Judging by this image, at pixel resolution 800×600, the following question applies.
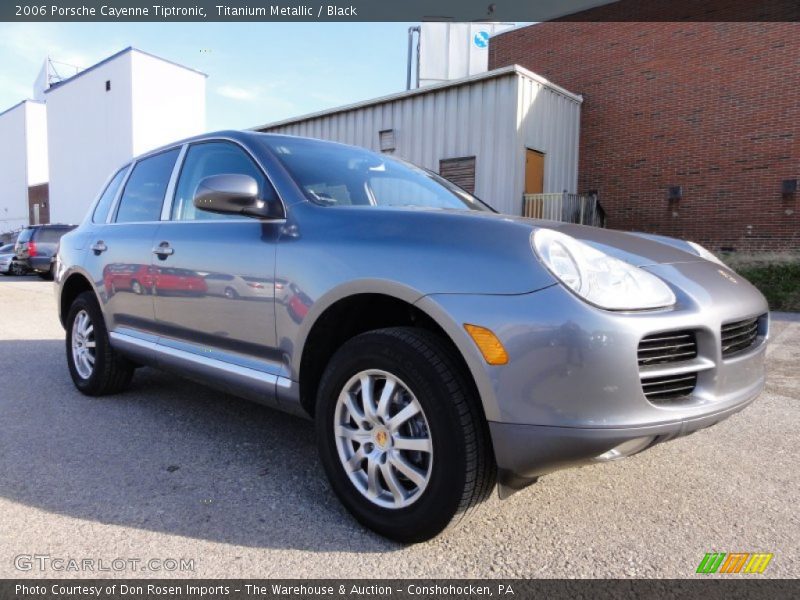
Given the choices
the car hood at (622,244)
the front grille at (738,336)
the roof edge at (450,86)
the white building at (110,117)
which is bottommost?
the front grille at (738,336)

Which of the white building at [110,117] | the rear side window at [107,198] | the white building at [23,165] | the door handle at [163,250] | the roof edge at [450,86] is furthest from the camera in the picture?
the white building at [23,165]

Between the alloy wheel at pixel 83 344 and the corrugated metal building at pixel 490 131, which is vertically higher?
the corrugated metal building at pixel 490 131

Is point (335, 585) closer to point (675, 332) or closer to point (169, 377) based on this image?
point (675, 332)

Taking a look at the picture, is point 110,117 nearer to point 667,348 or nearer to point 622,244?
point 622,244

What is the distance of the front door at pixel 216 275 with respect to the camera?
2615 mm

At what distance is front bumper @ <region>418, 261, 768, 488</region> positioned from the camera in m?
1.76

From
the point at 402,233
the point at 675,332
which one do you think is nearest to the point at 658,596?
the point at 675,332

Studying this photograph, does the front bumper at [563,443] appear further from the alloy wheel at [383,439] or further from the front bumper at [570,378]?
the alloy wheel at [383,439]

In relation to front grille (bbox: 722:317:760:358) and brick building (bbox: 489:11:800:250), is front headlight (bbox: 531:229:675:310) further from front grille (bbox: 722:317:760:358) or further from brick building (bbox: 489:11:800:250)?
brick building (bbox: 489:11:800:250)

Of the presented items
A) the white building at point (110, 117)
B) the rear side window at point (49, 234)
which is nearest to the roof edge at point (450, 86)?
the rear side window at point (49, 234)

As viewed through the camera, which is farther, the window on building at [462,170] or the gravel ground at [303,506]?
the window on building at [462,170]

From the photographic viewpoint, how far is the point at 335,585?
1900 mm

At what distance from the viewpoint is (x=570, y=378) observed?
5.80 ft

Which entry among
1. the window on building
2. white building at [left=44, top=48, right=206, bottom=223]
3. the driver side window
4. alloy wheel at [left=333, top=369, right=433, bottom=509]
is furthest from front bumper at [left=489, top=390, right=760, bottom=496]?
white building at [left=44, top=48, right=206, bottom=223]
